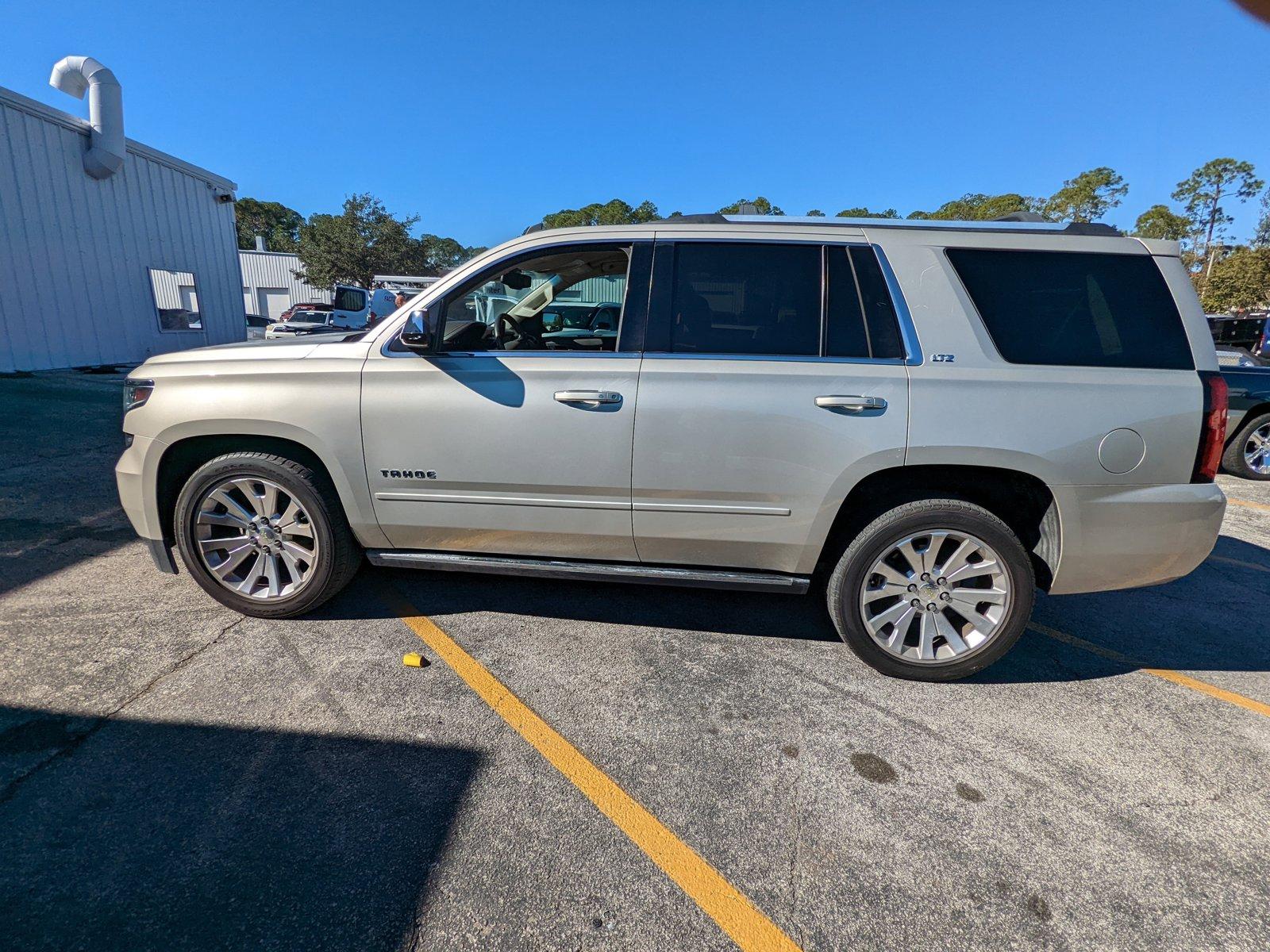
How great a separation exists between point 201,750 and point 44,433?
713 cm

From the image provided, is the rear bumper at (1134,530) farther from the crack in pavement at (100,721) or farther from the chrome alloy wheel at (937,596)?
the crack in pavement at (100,721)

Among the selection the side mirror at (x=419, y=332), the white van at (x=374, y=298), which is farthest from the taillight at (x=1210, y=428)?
the white van at (x=374, y=298)

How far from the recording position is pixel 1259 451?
719cm

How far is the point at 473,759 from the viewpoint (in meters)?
2.38

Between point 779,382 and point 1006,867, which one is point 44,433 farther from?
point 1006,867

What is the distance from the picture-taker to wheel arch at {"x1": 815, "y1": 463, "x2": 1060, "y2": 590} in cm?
287

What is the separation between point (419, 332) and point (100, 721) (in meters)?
2.01

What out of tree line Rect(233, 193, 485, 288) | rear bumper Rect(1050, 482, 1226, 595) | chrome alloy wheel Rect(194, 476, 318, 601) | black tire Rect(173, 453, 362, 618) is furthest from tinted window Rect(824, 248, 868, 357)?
tree line Rect(233, 193, 485, 288)

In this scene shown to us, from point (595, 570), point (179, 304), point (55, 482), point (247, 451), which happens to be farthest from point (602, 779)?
point (179, 304)

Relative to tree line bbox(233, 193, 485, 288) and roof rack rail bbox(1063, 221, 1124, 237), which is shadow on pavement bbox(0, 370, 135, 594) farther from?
tree line bbox(233, 193, 485, 288)

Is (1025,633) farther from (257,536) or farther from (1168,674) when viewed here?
(257,536)

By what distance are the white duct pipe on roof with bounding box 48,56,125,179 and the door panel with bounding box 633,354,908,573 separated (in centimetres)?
1449

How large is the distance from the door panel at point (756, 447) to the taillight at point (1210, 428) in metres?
1.21

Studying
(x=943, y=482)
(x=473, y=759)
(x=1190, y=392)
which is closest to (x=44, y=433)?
(x=473, y=759)
